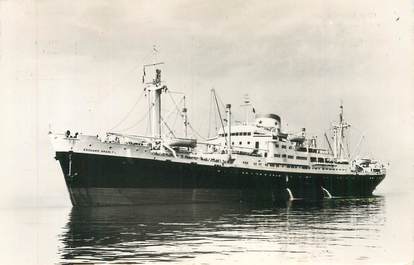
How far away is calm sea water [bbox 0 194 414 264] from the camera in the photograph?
14031mm

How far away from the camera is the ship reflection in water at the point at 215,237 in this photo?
1412 cm

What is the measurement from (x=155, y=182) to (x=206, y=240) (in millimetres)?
14366

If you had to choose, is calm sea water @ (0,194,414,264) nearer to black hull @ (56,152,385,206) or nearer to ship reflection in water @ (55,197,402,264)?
ship reflection in water @ (55,197,402,264)

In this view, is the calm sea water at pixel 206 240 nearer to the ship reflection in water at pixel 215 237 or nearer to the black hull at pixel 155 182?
the ship reflection in water at pixel 215 237

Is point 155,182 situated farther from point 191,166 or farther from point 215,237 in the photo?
point 215,237

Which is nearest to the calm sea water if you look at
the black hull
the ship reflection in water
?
the ship reflection in water

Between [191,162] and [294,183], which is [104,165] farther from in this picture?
[294,183]

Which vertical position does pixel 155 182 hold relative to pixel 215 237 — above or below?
above

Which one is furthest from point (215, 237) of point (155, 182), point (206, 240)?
point (155, 182)

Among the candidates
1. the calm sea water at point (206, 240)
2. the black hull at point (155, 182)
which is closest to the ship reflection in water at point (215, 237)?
the calm sea water at point (206, 240)

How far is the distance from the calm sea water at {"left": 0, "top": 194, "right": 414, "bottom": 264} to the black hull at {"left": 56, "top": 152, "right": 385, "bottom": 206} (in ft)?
14.9

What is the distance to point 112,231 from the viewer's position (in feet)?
61.4

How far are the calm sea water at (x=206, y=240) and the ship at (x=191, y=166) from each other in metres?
4.82

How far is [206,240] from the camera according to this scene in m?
16.4
